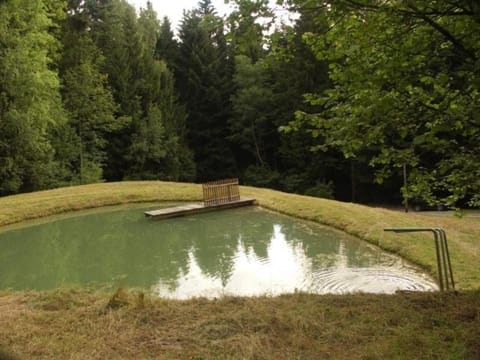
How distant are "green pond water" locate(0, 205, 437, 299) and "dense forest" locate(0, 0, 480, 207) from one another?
1.69 metres

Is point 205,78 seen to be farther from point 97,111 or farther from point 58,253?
point 58,253

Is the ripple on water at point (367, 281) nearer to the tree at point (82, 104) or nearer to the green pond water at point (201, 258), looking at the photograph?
the green pond water at point (201, 258)

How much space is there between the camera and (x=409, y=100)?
3.41 m

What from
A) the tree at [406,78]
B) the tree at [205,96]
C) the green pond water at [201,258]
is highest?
the tree at [205,96]

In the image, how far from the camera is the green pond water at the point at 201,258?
6773 millimetres

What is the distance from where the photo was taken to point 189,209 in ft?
43.2

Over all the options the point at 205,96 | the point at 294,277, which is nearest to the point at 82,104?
the point at 205,96

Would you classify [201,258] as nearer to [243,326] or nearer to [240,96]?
[243,326]

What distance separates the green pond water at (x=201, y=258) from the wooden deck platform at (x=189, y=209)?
359 millimetres

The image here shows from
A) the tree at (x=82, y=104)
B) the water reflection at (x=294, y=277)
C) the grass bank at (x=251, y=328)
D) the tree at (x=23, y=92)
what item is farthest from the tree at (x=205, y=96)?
the grass bank at (x=251, y=328)

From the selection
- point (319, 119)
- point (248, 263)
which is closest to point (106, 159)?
point (248, 263)

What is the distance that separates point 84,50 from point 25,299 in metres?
21.2

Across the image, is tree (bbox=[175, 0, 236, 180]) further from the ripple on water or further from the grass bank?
the grass bank

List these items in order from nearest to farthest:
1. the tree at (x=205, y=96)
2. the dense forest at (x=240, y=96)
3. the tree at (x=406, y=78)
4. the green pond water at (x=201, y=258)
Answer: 1. the tree at (x=406, y=78)
2. the dense forest at (x=240, y=96)
3. the green pond water at (x=201, y=258)
4. the tree at (x=205, y=96)
